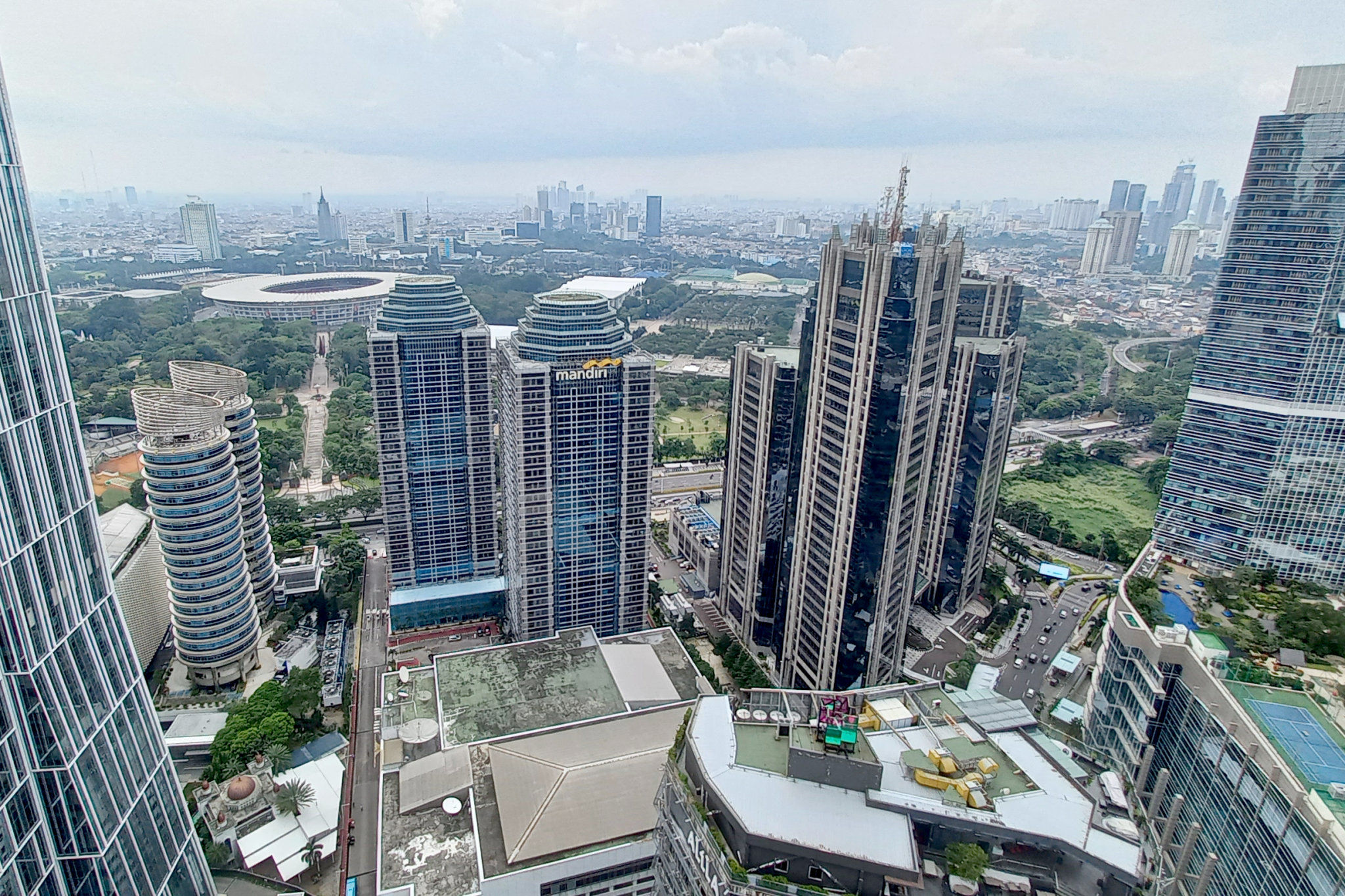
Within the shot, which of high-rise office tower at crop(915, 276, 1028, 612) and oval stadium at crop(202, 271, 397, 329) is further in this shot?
oval stadium at crop(202, 271, 397, 329)

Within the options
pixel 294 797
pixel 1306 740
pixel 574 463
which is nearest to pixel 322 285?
pixel 574 463

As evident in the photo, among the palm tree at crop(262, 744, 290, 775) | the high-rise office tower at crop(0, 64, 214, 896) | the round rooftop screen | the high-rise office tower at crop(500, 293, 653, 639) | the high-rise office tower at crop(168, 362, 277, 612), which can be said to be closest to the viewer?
the high-rise office tower at crop(0, 64, 214, 896)

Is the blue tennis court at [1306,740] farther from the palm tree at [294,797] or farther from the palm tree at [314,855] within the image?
the palm tree at [294,797]

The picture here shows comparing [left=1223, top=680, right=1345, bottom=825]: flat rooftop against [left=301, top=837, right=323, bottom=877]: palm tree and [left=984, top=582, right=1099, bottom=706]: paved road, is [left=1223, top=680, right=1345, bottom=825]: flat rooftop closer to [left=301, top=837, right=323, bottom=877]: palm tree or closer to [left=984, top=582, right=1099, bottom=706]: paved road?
[left=984, top=582, right=1099, bottom=706]: paved road

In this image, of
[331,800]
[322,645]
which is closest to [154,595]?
[322,645]

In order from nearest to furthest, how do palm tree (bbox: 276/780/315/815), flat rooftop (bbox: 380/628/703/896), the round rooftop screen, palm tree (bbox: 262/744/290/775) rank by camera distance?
flat rooftop (bbox: 380/628/703/896), palm tree (bbox: 276/780/315/815), palm tree (bbox: 262/744/290/775), the round rooftop screen

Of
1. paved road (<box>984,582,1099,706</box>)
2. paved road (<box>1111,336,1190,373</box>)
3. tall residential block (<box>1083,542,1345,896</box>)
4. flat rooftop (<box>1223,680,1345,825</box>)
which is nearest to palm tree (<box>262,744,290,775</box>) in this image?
tall residential block (<box>1083,542,1345,896</box>)

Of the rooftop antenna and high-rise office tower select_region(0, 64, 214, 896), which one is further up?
the rooftop antenna

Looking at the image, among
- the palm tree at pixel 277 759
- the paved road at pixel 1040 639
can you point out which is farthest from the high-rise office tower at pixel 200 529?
the paved road at pixel 1040 639
